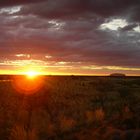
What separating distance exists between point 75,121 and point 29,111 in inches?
168

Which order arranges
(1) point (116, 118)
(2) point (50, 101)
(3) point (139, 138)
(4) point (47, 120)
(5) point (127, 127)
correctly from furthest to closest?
1. (2) point (50, 101)
2. (1) point (116, 118)
3. (4) point (47, 120)
4. (5) point (127, 127)
5. (3) point (139, 138)

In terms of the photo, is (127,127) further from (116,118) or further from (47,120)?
(47,120)

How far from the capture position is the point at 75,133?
1661 centimetres

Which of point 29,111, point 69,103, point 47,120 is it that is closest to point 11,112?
point 29,111

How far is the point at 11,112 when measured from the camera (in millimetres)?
21750

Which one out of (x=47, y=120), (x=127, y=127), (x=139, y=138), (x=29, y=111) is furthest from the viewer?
(x=29, y=111)

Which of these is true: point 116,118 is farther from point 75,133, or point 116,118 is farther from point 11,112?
point 11,112

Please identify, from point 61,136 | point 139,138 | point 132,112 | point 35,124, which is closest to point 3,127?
point 35,124

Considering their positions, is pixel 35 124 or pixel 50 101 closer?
pixel 35 124

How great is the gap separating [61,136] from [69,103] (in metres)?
11.0

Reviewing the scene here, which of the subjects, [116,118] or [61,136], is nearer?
[61,136]

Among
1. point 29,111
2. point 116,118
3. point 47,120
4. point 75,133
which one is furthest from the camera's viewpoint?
point 29,111

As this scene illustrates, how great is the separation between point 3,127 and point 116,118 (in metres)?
7.00

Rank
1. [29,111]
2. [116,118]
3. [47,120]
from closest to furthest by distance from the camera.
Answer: [47,120] → [116,118] → [29,111]
